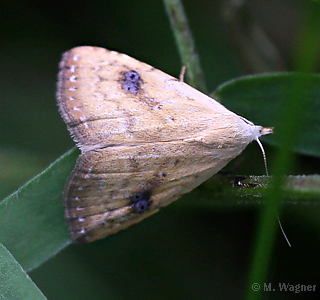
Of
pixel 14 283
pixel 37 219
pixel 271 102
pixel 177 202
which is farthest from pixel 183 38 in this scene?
pixel 14 283

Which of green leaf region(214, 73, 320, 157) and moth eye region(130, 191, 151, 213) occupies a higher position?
green leaf region(214, 73, 320, 157)

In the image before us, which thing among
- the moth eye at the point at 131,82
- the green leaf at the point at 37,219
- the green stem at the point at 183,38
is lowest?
the green leaf at the point at 37,219

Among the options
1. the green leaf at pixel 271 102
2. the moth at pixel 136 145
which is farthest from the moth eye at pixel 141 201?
the green leaf at pixel 271 102

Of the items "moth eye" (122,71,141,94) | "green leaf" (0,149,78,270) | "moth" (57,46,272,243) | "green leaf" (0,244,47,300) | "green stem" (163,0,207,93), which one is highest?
"green stem" (163,0,207,93)

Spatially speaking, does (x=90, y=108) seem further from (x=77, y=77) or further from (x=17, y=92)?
(x=17, y=92)

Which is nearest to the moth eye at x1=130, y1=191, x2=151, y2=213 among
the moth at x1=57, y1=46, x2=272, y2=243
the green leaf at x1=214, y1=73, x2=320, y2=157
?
the moth at x1=57, y1=46, x2=272, y2=243

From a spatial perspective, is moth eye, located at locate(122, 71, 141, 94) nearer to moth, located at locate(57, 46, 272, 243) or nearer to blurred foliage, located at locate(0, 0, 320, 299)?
moth, located at locate(57, 46, 272, 243)

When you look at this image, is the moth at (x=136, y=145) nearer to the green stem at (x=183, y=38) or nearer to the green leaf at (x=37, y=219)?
the green leaf at (x=37, y=219)
